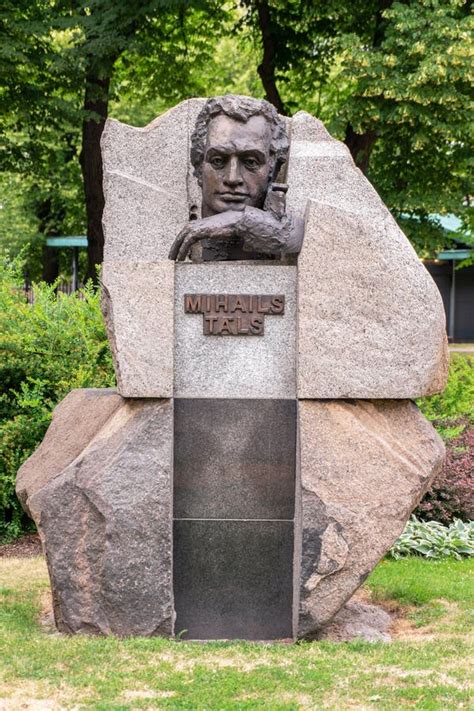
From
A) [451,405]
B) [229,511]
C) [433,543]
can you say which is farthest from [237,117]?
[451,405]

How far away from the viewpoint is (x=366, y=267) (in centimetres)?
564

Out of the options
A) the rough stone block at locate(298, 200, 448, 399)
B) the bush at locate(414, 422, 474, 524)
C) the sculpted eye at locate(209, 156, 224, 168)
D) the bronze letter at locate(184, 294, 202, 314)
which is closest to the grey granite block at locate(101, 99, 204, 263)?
the sculpted eye at locate(209, 156, 224, 168)

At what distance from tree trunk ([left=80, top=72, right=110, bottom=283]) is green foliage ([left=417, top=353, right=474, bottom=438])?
6.09m

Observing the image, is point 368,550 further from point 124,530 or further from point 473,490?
point 473,490

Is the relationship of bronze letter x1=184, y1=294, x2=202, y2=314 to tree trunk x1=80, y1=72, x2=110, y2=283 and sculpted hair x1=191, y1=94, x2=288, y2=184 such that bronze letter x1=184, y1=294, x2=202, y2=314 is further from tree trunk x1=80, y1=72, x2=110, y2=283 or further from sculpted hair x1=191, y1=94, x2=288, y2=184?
tree trunk x1=80, y1=72, x2=110, y2=283

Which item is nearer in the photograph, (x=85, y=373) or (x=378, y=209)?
(x=378, y=209)

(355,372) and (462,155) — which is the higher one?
(462,155)

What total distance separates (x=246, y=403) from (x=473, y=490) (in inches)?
167

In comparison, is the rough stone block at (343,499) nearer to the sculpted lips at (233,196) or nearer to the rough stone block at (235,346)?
the rough stone block at (235,346)

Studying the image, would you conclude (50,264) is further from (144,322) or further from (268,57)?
(144,322)

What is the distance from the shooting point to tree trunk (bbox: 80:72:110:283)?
610 inches

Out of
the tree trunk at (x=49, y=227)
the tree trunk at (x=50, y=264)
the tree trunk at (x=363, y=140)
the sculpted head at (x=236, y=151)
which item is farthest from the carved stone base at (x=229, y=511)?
the tree trunk at (x=50, y=264)

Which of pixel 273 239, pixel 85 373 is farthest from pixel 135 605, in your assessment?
pixel 85 373

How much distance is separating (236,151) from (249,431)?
1633mm
